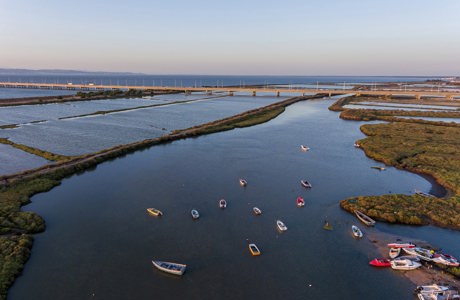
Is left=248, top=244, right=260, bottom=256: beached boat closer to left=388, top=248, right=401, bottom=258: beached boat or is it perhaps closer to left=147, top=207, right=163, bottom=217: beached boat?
left=147, top=207, right=163, bottom=217: beached boat

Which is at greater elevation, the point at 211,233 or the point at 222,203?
the point at 222,203

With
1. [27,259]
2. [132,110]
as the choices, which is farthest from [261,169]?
[132,110]

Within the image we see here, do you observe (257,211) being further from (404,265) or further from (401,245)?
(404,265)

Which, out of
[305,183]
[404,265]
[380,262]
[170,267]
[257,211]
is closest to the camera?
[170,267]

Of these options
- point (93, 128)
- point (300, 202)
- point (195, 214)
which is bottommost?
point (195, 214)

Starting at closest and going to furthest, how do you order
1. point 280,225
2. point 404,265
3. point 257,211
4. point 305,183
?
point 404,265, point 280,225, point 257,211, point 305,183

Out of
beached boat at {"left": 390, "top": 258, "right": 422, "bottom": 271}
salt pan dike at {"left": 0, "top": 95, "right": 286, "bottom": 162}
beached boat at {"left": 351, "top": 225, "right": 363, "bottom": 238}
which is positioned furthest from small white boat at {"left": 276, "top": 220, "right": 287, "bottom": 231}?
salt pan dike at {"left": 0, "top": 95, "right": 286, "bottom": 162}

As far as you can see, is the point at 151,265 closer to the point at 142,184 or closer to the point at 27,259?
the point at 27,259

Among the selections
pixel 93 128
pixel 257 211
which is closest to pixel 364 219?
pixel 257 211

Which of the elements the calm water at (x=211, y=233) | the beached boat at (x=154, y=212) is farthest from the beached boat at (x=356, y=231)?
the beached boat at (x=154, y=212)
